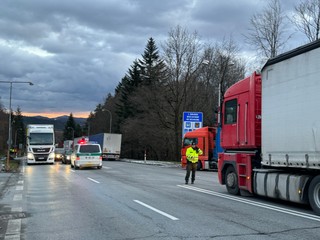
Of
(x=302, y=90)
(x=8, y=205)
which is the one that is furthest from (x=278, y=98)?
(x=8, y=205)

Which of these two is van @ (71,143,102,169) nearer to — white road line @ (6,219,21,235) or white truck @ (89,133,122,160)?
white road line @ (6,219,21,235)

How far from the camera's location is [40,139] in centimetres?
3781

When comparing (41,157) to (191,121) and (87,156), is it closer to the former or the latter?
(87,156)

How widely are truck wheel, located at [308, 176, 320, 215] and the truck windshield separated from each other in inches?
1243

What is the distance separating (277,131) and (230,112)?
9.70 ft

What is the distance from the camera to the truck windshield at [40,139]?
37469 millimetres

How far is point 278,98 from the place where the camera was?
10695mm

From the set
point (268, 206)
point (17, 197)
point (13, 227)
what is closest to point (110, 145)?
point (17, 197)

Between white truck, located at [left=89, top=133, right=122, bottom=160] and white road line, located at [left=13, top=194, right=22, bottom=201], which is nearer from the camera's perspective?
white road line, located at [left=13, top=194, right=22, bottom=201]

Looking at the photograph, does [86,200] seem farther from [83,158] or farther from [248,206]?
[83,158]

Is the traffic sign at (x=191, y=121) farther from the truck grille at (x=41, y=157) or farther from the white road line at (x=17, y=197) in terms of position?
the white road line at (x=17, y=197)

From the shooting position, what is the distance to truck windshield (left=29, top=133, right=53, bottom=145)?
3747cm

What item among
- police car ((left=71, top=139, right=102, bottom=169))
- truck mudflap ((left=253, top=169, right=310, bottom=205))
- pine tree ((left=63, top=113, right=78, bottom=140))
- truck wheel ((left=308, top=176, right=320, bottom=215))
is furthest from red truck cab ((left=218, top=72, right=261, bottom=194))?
pine tree ((left=63, top=113, right=78, bottom=140))

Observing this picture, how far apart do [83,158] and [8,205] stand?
17.9 metres
